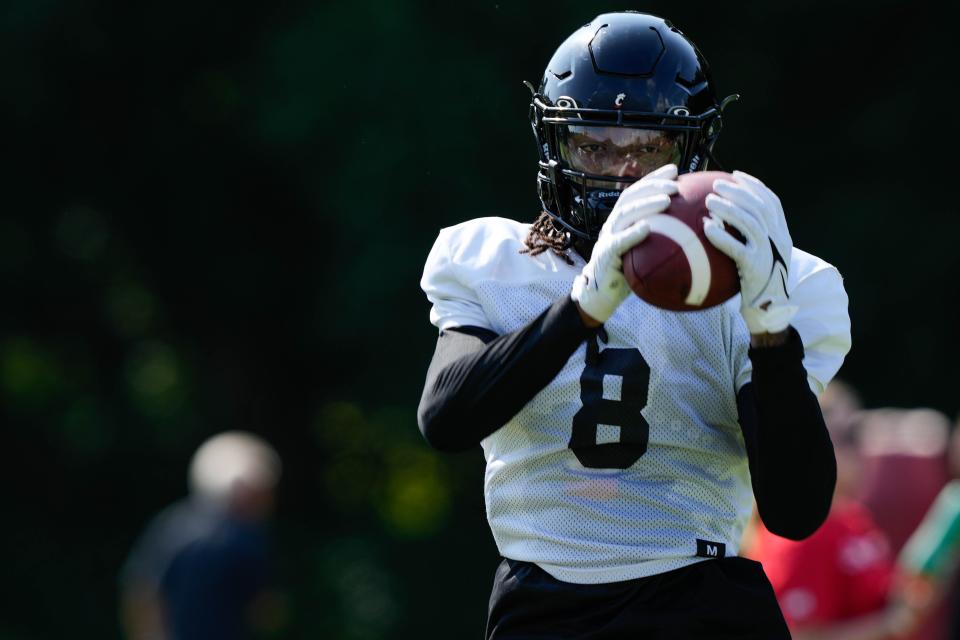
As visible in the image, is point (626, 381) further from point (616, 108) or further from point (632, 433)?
point (616, 108)

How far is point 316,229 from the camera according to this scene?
42.1 ft

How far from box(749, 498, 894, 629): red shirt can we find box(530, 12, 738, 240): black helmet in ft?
9.08

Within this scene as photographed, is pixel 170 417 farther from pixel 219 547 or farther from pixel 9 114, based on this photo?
pixel 219 547

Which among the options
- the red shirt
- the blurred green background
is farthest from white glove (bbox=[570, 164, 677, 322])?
the blurred green background

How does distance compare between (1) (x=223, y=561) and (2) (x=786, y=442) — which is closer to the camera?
(2) (x=786, y=442)

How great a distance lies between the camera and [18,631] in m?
13.7

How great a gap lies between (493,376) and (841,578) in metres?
3.34

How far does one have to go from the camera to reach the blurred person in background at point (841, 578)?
19.0 feet

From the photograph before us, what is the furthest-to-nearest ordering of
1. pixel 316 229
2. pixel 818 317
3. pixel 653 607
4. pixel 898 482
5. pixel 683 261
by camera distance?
pixel 316 229 → pixel 898 482 → pixel 818 317 → pixel 653 607 → pixel 683 261

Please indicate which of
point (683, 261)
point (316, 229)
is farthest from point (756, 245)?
point (316, 229)

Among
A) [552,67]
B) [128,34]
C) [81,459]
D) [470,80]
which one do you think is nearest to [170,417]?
[81,459]

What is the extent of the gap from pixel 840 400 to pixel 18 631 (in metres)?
9.30

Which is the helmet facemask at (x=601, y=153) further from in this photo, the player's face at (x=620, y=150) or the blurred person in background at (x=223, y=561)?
the blurred person in background at (x=223, y=561)

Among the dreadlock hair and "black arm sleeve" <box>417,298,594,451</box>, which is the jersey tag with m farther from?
the dreadlock hair
